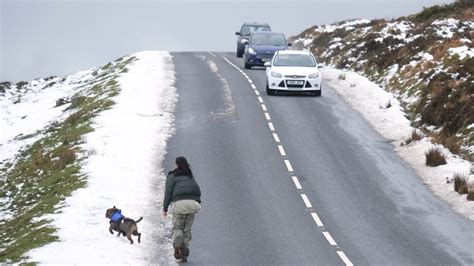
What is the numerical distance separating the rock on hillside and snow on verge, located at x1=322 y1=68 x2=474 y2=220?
592mm

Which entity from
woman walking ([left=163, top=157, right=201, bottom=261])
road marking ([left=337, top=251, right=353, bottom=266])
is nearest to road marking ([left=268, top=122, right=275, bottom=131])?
road marking ([left=337, top=251, right=353, bottom=266])

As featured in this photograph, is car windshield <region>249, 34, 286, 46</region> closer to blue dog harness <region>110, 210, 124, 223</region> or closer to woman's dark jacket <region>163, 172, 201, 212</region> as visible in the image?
blue dog harness <region>110, 210, 124, 223</region>

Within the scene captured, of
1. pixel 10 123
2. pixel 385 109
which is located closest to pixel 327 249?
pixel 385 109

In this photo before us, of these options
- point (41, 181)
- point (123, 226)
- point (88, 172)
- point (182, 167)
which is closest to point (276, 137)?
point (88, 172)

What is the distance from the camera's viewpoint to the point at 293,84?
107 ft

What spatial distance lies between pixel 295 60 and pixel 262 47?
8822 millimetres

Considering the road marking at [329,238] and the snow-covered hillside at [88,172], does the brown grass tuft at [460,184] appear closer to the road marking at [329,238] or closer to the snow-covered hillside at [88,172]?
the road marking at [329,238]

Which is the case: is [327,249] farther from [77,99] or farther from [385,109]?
[77,99]

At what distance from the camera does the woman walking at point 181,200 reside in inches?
546

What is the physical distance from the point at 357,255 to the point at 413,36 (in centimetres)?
2769

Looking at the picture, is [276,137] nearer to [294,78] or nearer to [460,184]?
[460,184]

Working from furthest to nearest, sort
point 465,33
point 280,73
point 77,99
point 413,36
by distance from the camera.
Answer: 1. point 413,36
2. point 77,99
3. point 465,33
4. point 280,73

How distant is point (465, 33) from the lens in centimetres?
3591

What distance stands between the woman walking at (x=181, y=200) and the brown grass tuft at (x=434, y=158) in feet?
32.6
